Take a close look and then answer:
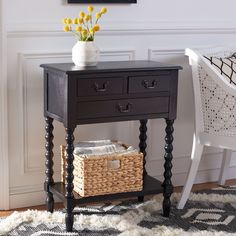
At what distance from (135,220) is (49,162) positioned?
0.50 meters

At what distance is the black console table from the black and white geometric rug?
0.08 m

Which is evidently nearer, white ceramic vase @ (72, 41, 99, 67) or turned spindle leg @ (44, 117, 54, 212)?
white ceramic vase @ (72, 41, 99, 67)

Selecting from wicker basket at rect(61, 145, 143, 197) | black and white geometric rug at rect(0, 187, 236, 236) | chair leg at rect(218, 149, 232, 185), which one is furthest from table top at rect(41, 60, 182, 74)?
chair leg at rect(218, 149, 232, 185)

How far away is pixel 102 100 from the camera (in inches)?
105

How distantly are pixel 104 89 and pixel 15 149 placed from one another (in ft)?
2.11

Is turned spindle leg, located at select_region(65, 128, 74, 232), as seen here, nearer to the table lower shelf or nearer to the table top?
the table lower shelf

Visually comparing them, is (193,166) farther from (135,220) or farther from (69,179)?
(69,179)

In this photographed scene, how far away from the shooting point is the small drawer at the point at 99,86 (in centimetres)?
262

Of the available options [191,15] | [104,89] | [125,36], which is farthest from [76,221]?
[191,15]

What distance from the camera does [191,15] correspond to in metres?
3.38

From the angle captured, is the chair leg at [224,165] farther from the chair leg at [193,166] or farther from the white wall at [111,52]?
the chair leg at [193,166]

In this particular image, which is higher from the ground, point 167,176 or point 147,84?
point 147,84

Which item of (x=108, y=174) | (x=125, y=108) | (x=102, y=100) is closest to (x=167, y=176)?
(x=108, y=174)

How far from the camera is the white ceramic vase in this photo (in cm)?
274
